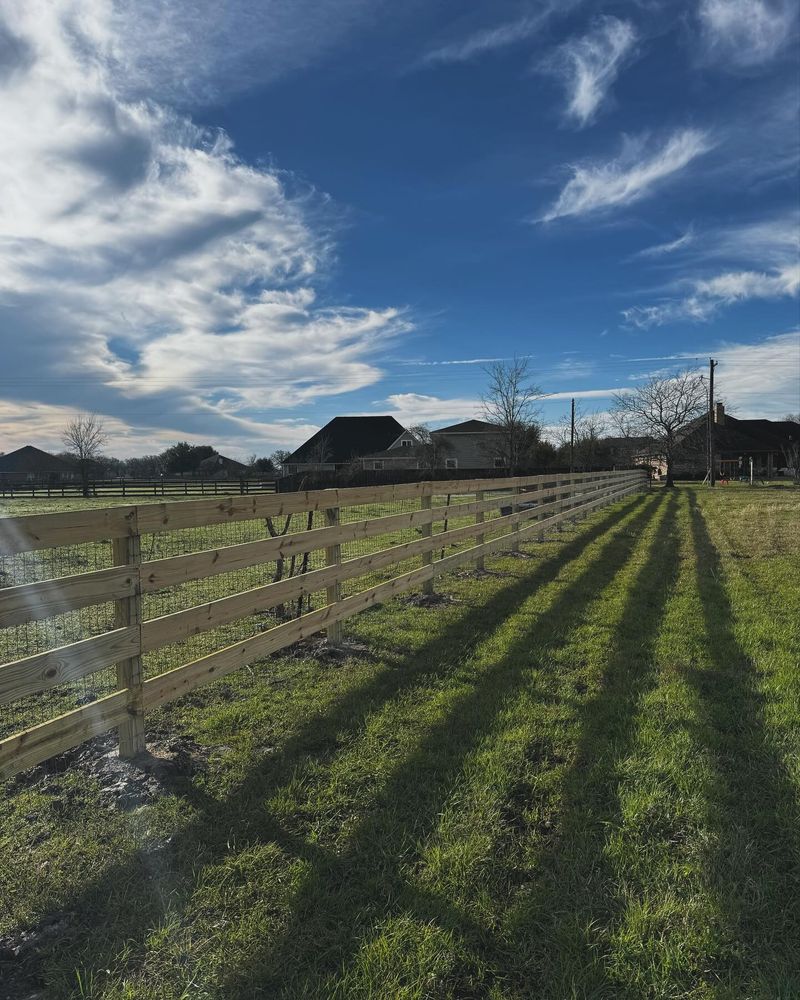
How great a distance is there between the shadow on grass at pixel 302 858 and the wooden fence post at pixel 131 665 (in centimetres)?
52

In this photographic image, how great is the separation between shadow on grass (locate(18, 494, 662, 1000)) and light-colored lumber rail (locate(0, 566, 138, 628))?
3.43 feet

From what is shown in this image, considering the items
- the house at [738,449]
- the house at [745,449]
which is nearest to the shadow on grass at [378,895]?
the house at [738,449]

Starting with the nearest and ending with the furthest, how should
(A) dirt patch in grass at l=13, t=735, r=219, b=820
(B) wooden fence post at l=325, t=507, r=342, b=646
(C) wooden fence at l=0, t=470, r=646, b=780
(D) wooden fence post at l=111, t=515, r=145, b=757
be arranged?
1. (C) wooden fence at l=0, t=470, r=646, b=780
2. (A) dirt patch in grass at l=13, t=735, r=219, b=820
3. (D) wooden fence post at l=111, t=515, r=145, b=757
4. (B) wooden fence post at l=325, t=507, r=342, b=646

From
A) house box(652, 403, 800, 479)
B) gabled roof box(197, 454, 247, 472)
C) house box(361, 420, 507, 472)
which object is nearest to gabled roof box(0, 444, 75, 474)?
gabled roof box(197, 454, 247, 472)

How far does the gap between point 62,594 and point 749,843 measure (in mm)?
3038

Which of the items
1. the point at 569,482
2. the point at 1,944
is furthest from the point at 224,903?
the point at 569,482

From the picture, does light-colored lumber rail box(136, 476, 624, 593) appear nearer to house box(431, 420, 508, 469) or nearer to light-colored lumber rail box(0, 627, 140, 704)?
light-colored lumber rail box(0, 627, 140, 704)

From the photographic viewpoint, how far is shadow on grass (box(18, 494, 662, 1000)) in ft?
6.15

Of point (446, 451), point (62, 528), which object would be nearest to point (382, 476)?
point (446, 451)

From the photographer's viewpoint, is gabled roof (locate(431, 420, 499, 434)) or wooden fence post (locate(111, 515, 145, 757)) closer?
wooden fence post (locate(111, 515, 145, 757))

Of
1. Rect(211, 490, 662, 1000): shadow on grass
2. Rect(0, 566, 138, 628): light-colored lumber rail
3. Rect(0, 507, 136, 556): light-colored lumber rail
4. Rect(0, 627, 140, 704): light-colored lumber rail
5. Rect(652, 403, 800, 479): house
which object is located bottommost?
Rect(211, 490, 662, 1000): shadow on grass

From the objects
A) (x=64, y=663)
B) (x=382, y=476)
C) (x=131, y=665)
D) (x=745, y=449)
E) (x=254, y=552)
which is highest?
(x=745, y=449)

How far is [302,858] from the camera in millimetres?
2316

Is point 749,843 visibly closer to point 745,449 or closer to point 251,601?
point 251,601
